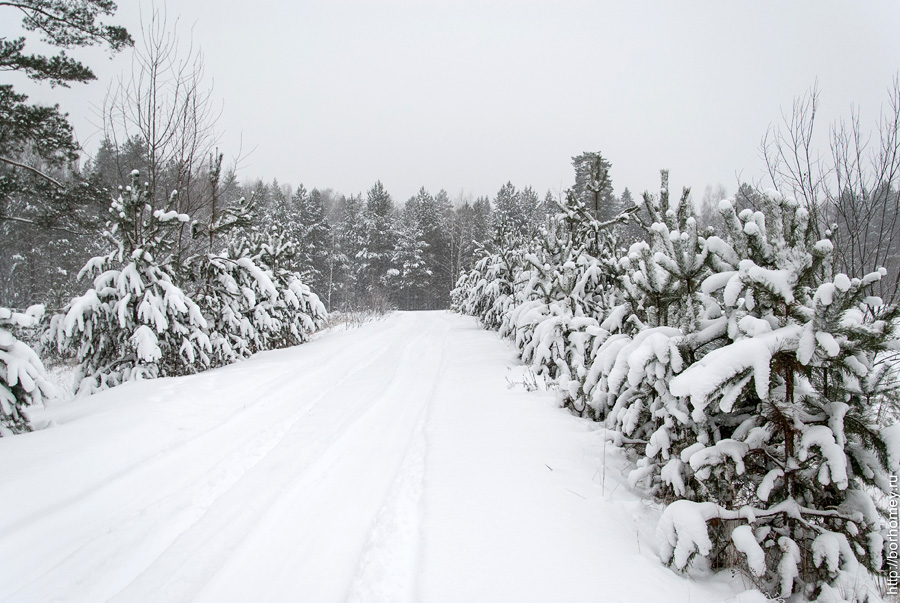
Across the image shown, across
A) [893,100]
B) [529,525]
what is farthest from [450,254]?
[529,525]

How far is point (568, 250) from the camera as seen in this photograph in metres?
8.20

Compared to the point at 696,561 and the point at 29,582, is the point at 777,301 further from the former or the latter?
the point at 29,582

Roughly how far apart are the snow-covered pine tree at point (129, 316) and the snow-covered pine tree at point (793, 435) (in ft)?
24.4

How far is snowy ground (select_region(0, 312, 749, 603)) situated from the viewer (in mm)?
2158

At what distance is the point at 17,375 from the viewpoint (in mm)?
3676

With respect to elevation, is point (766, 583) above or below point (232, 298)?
below

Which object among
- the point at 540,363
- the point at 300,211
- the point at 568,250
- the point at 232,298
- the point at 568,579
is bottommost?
the point at 568,579

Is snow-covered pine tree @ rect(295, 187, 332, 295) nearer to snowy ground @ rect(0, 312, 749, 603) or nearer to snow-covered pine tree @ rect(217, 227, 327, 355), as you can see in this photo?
snow-covered pine tree @ rect(217, 227, 327, 355)

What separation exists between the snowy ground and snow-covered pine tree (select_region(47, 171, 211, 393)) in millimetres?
1454

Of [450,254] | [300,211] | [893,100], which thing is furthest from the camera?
[450,254]

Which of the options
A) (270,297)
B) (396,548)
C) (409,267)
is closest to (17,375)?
(396,548)

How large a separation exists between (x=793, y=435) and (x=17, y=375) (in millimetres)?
6204

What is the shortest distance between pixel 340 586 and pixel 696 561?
2.10 metres

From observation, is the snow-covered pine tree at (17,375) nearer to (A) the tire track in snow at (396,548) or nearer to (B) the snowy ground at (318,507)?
(B) the snowy ground at (318,507)
